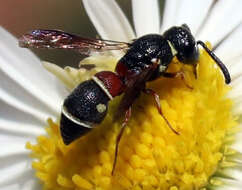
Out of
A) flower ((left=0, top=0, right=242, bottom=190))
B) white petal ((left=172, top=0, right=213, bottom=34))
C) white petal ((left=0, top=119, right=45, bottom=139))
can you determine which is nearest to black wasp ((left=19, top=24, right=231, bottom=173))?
flower ((left=0, top=0, right=242, bottom=190))

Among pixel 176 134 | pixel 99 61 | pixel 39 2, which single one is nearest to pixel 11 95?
pixel 99 61

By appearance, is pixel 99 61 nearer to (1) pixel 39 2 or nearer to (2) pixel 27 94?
(2) pixel 27 94

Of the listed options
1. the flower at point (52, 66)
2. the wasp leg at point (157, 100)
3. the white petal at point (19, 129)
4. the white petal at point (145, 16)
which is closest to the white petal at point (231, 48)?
the flower at point (52, 66)

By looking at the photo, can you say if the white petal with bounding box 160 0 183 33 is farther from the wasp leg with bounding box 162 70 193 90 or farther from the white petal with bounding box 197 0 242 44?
the wasp leg with bounding box 162 70 193 90

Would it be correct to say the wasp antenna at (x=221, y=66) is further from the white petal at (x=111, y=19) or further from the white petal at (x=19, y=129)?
the white petal at (x=19, y=129)

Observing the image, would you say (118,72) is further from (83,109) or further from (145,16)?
(145,16)

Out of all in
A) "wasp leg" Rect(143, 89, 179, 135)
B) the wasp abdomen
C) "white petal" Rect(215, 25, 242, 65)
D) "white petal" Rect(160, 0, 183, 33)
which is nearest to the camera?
the wasp abdomen
